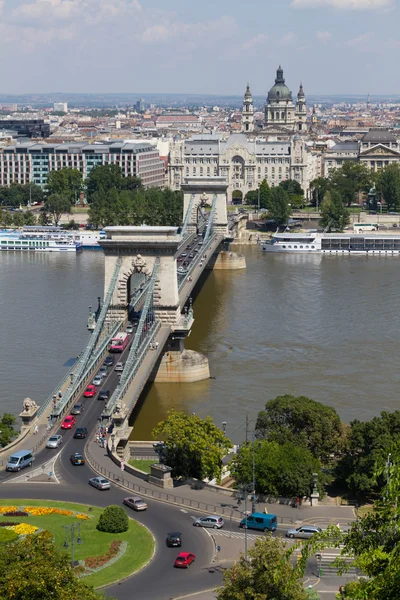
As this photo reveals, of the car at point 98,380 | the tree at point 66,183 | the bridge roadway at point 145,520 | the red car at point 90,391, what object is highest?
the tree at point 66,183

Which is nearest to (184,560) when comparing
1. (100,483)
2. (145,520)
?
(145,520)

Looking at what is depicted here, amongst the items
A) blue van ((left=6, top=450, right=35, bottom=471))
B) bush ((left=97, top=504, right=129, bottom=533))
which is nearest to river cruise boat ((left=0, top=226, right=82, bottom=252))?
blue van ((left=6, top=450, right=35, bottom=471))

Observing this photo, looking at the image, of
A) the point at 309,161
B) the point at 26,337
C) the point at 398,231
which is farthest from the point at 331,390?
the point at 309,161

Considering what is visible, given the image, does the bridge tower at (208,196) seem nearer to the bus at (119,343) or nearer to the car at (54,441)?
the bus at (119,343)

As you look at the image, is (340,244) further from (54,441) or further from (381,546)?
(381,546)

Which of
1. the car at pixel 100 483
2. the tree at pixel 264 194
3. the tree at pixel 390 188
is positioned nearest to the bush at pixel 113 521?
the car at pixel 100 483

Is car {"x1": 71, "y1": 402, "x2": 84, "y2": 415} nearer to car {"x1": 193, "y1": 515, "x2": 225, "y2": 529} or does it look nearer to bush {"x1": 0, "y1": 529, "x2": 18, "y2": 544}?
car {"x1": 193, "y1": 515, "x2": 225, "y2": 529}
